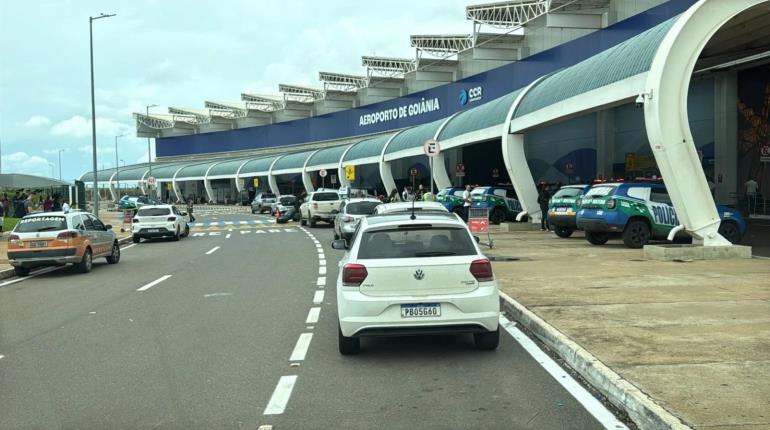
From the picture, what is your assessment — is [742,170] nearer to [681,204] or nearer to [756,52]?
[756,52]

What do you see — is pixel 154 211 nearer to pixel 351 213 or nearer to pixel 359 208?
pixel 351 213

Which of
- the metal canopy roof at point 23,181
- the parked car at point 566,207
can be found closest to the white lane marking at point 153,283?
the parked car at point 566,207

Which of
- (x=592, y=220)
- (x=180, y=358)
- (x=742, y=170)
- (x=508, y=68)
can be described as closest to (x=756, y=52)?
(x=742, y=170)

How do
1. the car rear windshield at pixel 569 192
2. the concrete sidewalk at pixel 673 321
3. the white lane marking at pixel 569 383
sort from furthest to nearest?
the car rear windshield at pixel 569 192
the concrete sidewalk at pixel 673 321
the white lane marking at pixel 569 383

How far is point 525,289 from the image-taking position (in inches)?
425

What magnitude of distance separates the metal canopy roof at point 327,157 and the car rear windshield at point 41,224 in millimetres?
45817

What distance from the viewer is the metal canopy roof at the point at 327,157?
6281 cm

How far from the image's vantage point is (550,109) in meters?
22.4

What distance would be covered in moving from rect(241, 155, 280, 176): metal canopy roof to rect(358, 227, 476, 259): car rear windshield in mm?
71167

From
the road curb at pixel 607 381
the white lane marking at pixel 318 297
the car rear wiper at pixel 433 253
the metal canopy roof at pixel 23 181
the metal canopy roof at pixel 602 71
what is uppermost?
the metal canopy roof at pixel 602 71

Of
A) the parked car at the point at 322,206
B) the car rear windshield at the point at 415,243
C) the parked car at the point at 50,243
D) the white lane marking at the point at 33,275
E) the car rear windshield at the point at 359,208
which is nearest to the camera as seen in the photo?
the car rear windshield at the point at 415,243

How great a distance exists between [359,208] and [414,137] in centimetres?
2206

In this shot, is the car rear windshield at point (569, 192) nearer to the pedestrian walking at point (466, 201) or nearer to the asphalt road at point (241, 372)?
the pedestrian walking at point (466, 201)

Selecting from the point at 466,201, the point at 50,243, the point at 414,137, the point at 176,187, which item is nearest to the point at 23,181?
the point at 414,137
